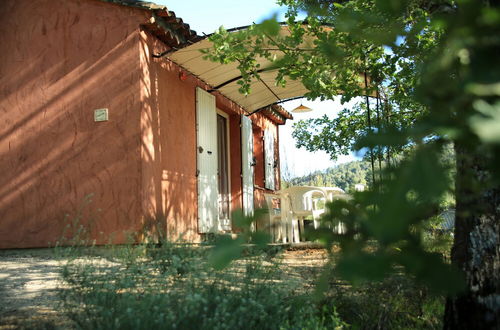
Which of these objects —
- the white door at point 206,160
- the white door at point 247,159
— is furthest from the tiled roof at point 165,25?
the white door at point 247,159

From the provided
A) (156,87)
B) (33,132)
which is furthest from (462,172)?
(33,132)

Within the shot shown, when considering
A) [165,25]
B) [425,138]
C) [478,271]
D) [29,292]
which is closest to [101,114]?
[165,25]

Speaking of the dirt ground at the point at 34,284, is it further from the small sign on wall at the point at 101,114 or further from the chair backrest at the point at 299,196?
the small sign on wall at the point at 101,114

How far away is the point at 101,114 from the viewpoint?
5.96 meters

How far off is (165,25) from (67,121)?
1697 mm

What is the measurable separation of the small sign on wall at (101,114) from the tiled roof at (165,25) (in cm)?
115

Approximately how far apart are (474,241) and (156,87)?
4.68 m

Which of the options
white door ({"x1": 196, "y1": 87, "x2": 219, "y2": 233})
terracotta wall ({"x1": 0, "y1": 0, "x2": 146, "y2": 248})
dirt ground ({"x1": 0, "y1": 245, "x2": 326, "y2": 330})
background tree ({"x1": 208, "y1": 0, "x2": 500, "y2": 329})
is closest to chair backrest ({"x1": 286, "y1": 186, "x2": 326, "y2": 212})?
dirt ground ({"x1": 0, "y1": 245, "x2": 326, "y2": 330})

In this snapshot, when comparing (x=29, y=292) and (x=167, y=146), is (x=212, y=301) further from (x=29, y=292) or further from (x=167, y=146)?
(x=167, y=146)

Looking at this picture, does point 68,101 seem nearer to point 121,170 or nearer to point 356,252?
point 121,170

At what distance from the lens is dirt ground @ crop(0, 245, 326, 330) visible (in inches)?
118

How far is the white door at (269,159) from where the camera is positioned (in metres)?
10.7

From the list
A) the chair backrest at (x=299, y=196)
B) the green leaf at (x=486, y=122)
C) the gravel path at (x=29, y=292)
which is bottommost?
the gravel path at (x=29, y=292)

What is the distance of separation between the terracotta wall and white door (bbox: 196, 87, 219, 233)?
1.65 metres
